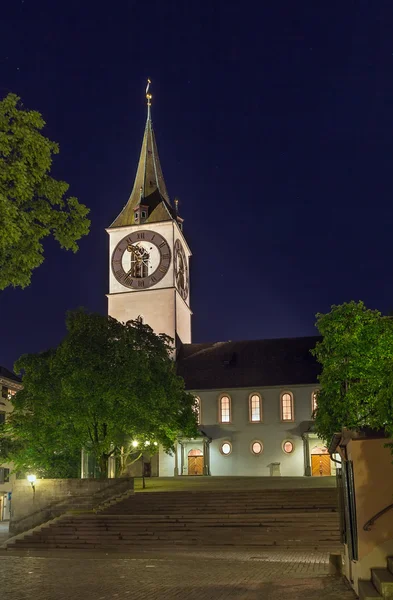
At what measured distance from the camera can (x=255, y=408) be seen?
63625 millimetres

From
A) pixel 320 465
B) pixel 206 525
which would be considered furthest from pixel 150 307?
pixel 206 525

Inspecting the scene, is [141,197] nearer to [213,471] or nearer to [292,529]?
[213,471]

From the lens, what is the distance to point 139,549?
2753 centimetres

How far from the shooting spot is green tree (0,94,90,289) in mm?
15266

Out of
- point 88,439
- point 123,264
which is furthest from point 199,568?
point 123,264

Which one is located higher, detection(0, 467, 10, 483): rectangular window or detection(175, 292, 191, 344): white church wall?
detection(175, 292, 191, 344): white church wall

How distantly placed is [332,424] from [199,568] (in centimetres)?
1607

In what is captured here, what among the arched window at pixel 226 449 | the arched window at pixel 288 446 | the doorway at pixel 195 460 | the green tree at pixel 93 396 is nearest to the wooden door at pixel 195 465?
the doorway at pixel 195 460

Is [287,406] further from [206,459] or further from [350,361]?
[350,361]

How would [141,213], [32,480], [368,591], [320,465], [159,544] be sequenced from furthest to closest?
[141,213]
[320,465]
[32,480]
[159,544]
[368,591]

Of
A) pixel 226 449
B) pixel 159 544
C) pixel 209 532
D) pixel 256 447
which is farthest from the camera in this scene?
pixel 226 449

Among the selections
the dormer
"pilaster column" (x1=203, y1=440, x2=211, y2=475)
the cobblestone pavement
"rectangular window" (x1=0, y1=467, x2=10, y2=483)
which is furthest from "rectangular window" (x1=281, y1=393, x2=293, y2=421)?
the cobblestone pavement

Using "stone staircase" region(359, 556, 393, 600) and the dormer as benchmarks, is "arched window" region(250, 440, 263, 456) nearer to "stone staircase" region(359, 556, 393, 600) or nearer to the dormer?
the dormer

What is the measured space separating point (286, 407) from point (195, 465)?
930 centimetres
